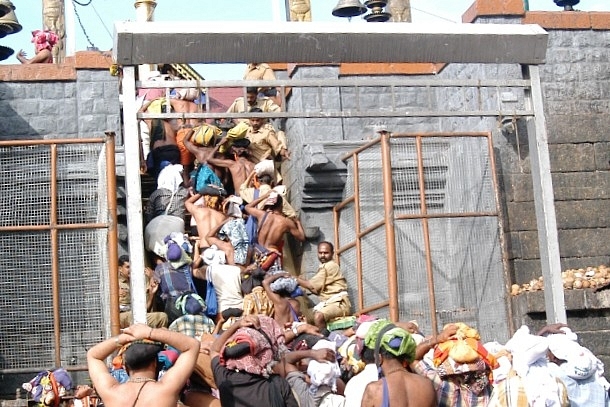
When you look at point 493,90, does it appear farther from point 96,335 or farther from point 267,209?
point 96,335

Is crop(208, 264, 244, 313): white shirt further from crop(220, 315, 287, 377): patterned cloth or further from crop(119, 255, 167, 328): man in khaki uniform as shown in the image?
crop(220, 315, 287, 377): patterned cloth

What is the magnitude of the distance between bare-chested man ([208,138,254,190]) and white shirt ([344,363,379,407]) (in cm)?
641

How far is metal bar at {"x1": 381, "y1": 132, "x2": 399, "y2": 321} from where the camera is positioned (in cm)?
1220

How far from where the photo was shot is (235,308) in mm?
12469

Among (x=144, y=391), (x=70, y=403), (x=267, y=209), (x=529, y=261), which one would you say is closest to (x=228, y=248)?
(x=267, y=209)

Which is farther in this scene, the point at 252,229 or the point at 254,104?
the point at 254,104

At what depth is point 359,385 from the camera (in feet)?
25.8

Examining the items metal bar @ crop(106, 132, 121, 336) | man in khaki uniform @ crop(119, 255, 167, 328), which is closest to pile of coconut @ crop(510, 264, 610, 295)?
man in khaki uniform @ crop(119, 255, 167, 328)

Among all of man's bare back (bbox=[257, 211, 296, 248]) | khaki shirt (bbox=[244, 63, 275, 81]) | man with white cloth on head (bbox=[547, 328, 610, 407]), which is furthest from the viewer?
khaki shirt (bbox=[244, 63, 275, 81])

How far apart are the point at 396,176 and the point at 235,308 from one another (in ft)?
6.86

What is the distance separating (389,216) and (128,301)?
8.92 ft

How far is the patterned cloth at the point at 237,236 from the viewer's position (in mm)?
13188

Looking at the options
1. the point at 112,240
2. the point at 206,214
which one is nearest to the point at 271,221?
the point at 206,214

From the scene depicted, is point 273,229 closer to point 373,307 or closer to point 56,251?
point 373,307
